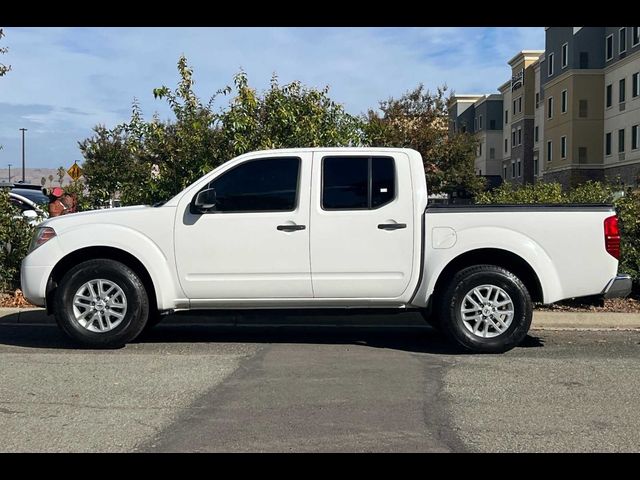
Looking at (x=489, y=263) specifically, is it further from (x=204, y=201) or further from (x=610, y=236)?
(x=204, y=201)

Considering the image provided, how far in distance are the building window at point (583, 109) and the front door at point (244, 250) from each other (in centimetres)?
4665

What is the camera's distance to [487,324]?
23.4 ft

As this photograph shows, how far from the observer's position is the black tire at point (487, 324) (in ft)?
23.2

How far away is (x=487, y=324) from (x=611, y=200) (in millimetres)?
4338

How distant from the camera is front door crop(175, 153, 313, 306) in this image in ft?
23.6

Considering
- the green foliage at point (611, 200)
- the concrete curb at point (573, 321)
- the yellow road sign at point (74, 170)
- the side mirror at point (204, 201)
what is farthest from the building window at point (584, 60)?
the side mirror at point (204, 201)

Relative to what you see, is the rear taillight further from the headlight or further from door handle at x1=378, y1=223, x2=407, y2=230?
the headlight

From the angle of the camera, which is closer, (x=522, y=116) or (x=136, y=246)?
(x=136, y=246)

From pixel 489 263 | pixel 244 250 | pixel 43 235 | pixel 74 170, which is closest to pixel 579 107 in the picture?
pixel 74 170

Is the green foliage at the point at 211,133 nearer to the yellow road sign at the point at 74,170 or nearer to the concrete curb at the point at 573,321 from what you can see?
the concrete curb at the point at 573,321

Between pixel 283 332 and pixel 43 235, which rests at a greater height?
pixel 43 235

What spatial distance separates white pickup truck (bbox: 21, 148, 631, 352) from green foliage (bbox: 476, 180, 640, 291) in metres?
2.62

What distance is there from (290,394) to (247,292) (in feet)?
5.61

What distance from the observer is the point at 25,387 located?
5.88 meters
